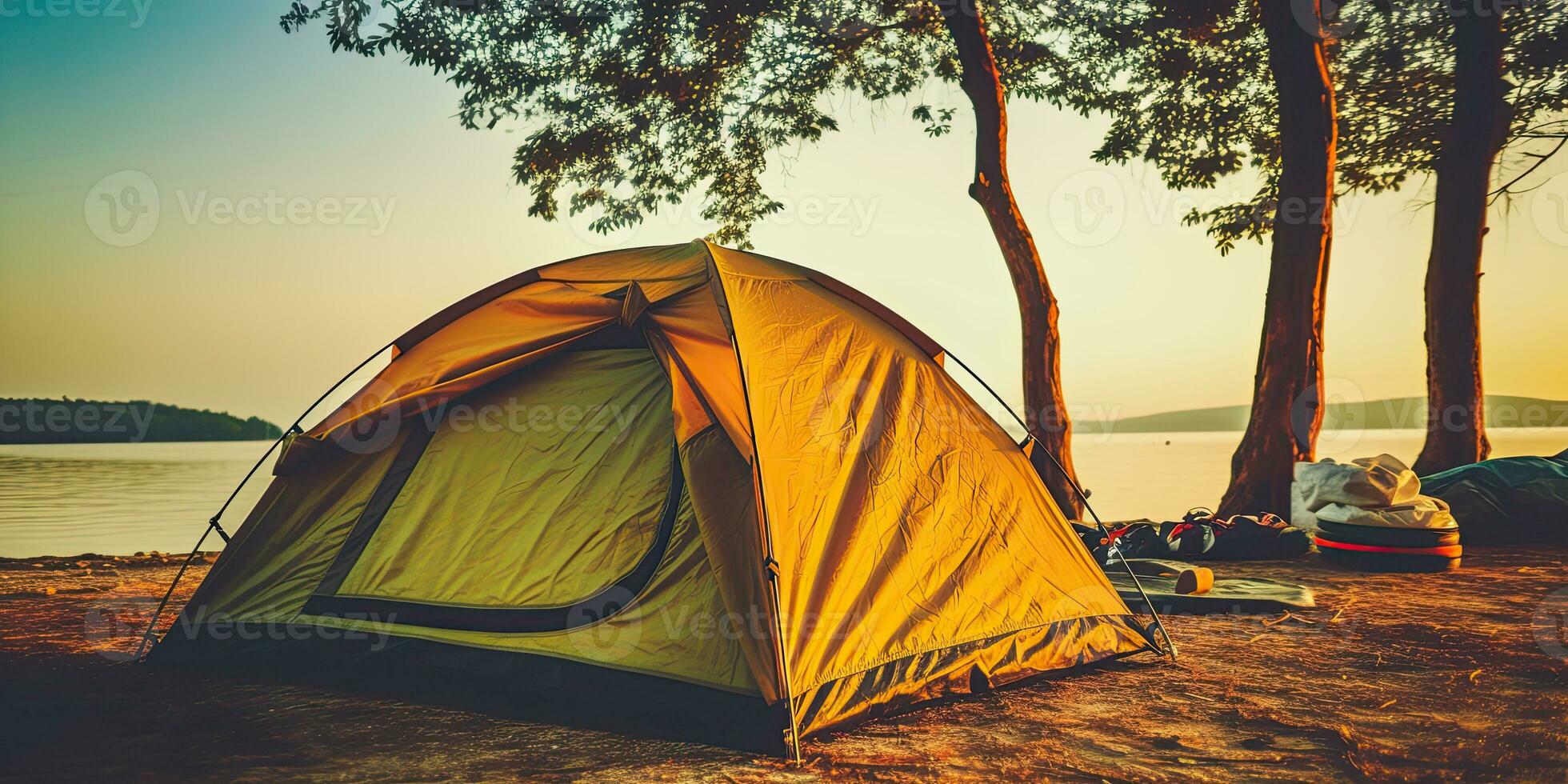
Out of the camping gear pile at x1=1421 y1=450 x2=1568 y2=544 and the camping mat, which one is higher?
the camping gear pile at x1=1421 y1=450 x2=1568 y2=544

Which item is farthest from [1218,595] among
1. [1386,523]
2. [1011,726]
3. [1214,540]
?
[1011,726]

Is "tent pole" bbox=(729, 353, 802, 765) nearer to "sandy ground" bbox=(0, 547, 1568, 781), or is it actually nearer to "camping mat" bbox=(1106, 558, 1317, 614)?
"sandy ground" bbox=(0, 547, 1568, 781)

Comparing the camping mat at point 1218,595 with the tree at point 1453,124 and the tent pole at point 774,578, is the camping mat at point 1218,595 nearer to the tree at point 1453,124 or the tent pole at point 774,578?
the tent pole at point 774,578

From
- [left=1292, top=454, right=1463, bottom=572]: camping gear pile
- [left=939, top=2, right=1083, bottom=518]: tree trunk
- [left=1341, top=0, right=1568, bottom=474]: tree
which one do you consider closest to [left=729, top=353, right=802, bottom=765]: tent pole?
[left=1292, top=454, right=1463, bottom=572]: camping gear pile

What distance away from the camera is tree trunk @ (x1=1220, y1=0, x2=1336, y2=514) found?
9578 millimetres

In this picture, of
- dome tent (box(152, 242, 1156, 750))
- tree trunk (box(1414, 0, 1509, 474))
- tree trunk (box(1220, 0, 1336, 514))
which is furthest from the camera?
tree trunk (box(1414, 0, 1509, 474))

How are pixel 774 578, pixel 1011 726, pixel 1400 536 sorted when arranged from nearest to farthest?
pixel 774 578 → pixel 1011 726 → pixel 1400 536

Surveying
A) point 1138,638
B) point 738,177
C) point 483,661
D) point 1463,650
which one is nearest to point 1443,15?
point 738,177

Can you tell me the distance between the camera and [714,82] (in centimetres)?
1227

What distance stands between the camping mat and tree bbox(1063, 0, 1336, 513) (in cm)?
342

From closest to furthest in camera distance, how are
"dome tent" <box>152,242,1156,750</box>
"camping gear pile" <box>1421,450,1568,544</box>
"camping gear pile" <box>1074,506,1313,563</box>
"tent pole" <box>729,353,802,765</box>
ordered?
1. "tent pole" <box>729,353,802,765</box>
2. "dome tent" <box>152,242,1156,750</box>
3. "camping gear pile" <box>1074,506,1313,563</box>
4. "camping gear pile" <box>1421,450,1568,544</box>

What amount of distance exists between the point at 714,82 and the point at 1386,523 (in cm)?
864

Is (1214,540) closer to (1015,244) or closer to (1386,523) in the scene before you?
(1386,523)

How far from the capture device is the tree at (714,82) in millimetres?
10812
